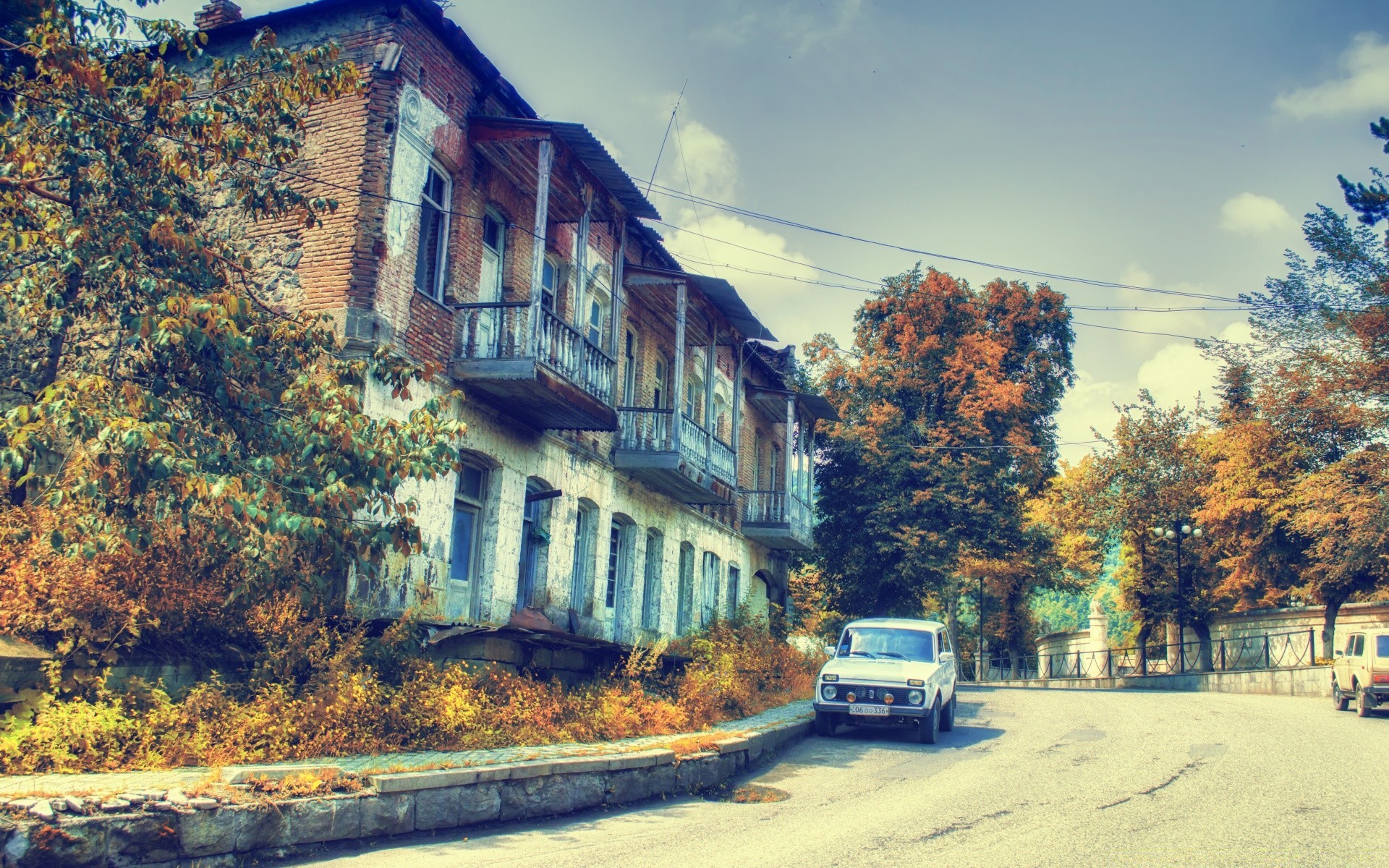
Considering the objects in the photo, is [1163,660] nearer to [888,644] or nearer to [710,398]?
[710,398]

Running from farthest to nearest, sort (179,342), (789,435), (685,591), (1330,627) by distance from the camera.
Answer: (1330,627) < (789,435) < (685,591) < (179,342)

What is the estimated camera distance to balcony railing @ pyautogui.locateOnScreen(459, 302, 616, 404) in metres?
13.5

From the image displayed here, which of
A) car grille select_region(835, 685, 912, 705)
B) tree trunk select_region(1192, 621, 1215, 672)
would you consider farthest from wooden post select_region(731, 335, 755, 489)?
tree trunk select_region(1192, 621, 1215, 672)

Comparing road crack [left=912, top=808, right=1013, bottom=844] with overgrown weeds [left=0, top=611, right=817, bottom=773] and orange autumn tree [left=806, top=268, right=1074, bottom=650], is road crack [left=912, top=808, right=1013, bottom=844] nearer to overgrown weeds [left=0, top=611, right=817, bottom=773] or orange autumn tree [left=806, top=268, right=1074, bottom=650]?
overgrown weeds [left=0, top=611, right=817, bottom=773]

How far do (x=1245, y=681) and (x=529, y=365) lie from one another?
85.7 feet

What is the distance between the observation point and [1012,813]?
907cm

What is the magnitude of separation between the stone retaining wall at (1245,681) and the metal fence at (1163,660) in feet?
1.93

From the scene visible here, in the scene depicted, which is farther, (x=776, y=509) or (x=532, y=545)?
(x=776, y=509)

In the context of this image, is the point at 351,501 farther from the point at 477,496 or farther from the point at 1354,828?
the point at 1354,828

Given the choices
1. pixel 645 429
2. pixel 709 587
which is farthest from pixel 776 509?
pixel 645 429

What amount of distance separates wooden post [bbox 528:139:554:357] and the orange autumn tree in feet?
66.4

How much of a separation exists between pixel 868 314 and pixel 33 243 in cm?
2850

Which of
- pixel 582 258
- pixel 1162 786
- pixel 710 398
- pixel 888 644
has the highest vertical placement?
pixel 582 258

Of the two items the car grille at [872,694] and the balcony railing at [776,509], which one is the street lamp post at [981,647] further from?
the car grille at [872,694]
